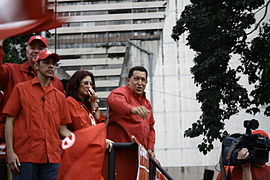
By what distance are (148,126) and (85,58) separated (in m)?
37.1

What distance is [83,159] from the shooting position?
7.26ft

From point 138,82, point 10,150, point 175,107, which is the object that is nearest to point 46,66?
point 10,150

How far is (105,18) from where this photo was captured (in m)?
31.4

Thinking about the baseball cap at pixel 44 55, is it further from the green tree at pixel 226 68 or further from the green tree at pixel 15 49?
the green tree at pixel 226 68

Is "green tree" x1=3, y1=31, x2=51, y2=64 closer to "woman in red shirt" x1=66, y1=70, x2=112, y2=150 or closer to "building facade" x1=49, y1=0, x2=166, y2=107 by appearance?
"woman in red shirt" x1=66, y1=70, x2=112, y2=150

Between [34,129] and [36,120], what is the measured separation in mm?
60

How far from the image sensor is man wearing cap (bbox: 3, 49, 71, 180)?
2.69 metres

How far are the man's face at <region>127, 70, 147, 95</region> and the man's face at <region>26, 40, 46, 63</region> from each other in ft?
2.66

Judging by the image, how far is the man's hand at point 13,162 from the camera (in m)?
2.64

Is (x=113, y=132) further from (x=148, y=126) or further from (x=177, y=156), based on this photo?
(x=177, y=156)

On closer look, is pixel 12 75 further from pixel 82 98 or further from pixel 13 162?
pixel 13 162

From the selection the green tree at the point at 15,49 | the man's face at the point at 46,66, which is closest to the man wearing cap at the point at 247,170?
the man's face at the point at 46,66

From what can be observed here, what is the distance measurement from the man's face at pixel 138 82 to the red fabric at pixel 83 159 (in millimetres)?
1392

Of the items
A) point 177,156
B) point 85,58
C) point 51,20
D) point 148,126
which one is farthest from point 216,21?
point 85,58
